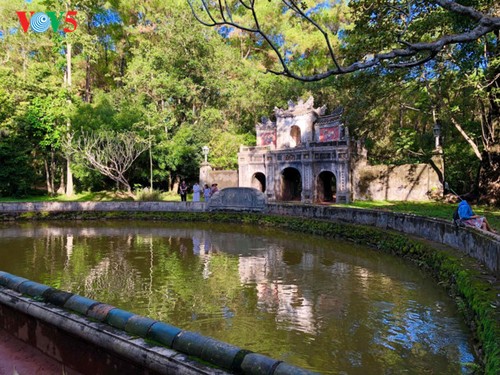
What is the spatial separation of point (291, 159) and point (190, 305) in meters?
21.0

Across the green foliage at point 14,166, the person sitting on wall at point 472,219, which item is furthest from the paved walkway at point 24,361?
the green foliage at point 14,166

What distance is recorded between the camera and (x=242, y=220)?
65.5 feet

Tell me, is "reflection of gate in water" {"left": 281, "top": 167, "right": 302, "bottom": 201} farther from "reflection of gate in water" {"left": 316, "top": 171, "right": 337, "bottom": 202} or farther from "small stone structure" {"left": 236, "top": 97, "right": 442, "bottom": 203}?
"reflection of gate in water" {"left": 316, "top": 171, "right": 337, "bottom": 202}

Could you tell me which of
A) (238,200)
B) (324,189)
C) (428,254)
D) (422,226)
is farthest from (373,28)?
(324,189)

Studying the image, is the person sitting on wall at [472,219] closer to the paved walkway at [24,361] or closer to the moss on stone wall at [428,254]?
the moss on stone wall at [428,254]

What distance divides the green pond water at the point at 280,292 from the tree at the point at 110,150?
12.8 meters

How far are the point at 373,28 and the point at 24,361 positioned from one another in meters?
15.9

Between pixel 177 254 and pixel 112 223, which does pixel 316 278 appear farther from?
pixel 112 223

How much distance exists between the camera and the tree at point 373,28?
20.7ft

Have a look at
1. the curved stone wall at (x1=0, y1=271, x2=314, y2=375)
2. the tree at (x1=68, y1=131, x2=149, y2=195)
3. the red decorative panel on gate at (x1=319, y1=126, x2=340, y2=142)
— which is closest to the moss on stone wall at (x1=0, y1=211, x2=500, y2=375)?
the curved stone wall at (x1=0, y1=271, x2=314, y2=375)

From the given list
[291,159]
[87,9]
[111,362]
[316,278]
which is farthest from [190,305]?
[87,9]

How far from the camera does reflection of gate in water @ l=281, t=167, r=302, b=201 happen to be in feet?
95.6

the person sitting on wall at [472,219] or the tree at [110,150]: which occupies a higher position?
the tree at [110,150]

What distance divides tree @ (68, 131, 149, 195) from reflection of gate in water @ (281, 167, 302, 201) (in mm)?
10324
